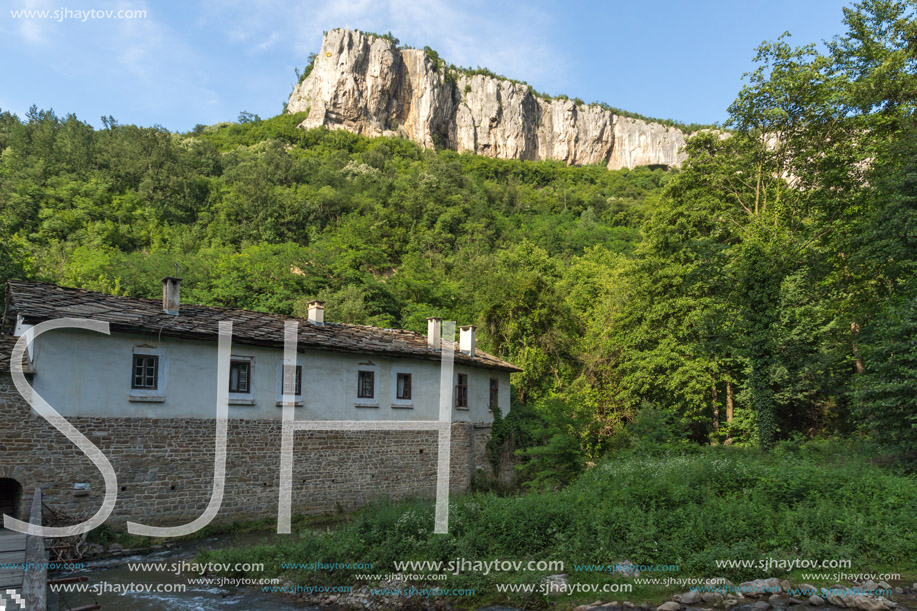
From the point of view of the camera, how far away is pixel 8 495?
1303 cm

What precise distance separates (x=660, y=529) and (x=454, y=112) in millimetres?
112058

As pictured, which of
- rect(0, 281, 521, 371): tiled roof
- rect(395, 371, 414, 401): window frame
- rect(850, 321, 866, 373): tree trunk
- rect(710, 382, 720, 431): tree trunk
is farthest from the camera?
rect(710, 382, 720, 431): tree trunk

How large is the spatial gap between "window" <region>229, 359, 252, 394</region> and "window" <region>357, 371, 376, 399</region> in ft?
12.1

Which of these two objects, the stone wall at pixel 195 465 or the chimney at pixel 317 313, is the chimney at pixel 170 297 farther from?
the chimney at pixel 317 313

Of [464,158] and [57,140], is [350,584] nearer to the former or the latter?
[57,140]

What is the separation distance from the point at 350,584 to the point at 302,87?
366 ft

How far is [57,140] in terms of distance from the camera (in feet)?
173

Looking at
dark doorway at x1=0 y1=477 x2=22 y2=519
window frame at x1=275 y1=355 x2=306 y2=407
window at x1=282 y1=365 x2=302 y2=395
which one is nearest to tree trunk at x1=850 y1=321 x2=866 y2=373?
window frame at x1=275 y1=355 x2=306 y2=407

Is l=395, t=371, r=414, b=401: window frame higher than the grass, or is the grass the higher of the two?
l=395, t=371, r=414, b=401: window frame

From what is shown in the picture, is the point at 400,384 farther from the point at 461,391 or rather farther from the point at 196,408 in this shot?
the point at 196,408

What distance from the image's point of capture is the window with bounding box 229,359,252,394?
15781 mm

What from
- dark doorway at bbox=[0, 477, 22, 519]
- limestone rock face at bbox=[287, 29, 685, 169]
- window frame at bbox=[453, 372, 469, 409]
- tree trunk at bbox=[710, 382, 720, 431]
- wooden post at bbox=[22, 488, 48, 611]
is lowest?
dark doorway at bbox=[0, 477, 22, 519]

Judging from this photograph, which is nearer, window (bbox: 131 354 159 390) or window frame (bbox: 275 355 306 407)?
window (bbox: 131 354 159 390)

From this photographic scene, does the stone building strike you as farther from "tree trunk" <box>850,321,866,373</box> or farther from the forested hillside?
"tree trunk" <box>850,321,866,373</box>
